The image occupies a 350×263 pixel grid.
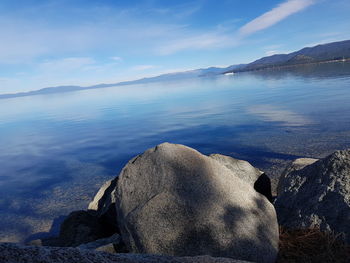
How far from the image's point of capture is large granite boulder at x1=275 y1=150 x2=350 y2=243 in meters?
5.22

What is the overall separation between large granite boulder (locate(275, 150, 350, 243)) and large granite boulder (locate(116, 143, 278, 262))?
0.94m

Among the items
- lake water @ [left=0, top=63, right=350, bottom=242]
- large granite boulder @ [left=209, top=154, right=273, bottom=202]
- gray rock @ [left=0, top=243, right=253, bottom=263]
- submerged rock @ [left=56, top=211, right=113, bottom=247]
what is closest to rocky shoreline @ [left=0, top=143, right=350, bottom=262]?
gray rock @ [left=0, top=243, right=253, bottom=263]

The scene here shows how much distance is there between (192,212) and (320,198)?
9.27ft

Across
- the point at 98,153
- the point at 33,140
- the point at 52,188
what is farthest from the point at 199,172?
the point at 33,140

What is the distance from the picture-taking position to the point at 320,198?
552cm

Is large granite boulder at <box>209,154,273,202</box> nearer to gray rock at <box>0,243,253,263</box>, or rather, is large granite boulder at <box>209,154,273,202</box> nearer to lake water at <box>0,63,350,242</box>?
gray rock at <box>0,243,253,263</box>

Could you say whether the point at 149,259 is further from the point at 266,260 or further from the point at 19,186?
the point at 19,186

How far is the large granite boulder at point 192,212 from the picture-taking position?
435 centimetres

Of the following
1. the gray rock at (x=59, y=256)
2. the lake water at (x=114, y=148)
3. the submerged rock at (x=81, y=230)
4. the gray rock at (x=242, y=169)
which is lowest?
the lake water at (x=114, y=148)

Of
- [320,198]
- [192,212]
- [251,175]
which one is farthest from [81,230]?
[320,198]

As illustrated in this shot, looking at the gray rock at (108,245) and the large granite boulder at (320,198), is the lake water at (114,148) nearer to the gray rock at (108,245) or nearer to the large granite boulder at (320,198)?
the gray rock at (108,245)

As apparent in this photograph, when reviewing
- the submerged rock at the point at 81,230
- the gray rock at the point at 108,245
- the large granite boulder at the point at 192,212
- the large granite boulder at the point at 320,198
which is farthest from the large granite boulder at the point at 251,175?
the submerged rock at the point at 81,230

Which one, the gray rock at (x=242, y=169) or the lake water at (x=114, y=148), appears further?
the lake water at (x=114, y=148)

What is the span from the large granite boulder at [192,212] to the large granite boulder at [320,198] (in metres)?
0.94
